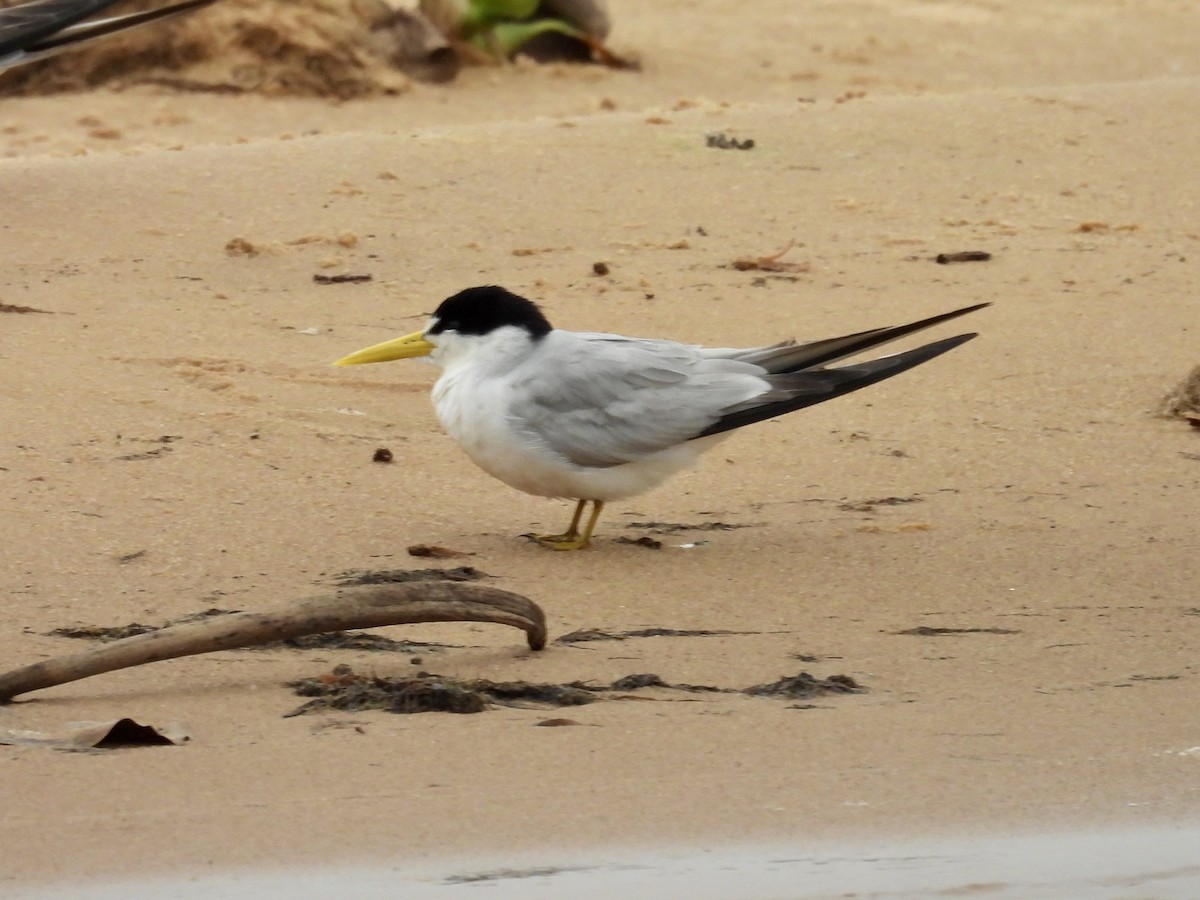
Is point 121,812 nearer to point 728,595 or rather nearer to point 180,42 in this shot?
point 728,595

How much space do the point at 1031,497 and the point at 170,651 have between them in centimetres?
252

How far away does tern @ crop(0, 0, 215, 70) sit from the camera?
7121 millimetres

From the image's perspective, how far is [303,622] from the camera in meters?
3.67

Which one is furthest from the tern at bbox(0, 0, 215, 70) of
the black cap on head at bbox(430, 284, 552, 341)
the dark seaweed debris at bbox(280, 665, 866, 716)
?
the dark seaweed debris at bbox(280, 665, 866, 716)

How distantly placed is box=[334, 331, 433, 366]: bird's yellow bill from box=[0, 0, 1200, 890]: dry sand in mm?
230

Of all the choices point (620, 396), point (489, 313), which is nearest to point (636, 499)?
point (620, 396)

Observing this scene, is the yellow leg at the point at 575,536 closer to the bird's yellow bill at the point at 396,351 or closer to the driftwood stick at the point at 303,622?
the bird's yellow bill at the point at 396,351

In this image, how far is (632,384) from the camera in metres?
5.02

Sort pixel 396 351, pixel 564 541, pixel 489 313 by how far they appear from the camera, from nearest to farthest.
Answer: pixel 564 541 → pixel 489 313 → pixel 396 351

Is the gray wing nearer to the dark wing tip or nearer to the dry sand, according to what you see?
the dark wing tip

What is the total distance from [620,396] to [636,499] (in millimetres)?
568

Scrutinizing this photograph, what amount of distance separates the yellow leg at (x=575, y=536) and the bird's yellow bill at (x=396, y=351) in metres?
0.63

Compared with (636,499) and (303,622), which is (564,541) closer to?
(636,499)

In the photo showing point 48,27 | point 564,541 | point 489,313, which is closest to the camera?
point 564,541
